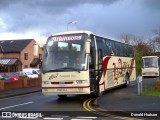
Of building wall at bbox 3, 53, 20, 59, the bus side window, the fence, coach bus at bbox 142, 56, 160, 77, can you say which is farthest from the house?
the bus side window

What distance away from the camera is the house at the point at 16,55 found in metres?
82.0

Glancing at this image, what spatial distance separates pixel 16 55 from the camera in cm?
8538

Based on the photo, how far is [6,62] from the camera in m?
81.9

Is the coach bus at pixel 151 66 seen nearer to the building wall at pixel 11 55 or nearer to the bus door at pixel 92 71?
the bus door at pixel 92 71

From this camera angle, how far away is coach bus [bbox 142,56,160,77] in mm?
47125

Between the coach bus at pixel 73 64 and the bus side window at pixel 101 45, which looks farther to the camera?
the bus side window at pixel 101 45

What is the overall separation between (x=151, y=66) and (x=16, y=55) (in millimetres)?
45021

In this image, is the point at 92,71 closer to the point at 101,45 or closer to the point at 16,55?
the point at 101,45

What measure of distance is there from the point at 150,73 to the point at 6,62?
43.0 m

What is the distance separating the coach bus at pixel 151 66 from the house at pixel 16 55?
38.3 metres

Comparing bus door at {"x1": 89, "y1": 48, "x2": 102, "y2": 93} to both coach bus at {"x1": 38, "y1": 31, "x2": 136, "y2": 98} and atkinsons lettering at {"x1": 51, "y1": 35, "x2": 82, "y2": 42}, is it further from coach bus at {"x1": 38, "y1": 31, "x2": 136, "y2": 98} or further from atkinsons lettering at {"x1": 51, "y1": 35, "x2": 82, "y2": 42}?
atkinsons lettering at {"x1": 51, "y1": 35, "x2": 82, "y2": 42}

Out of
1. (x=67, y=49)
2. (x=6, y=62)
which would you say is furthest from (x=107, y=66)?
(x=6, y=62)

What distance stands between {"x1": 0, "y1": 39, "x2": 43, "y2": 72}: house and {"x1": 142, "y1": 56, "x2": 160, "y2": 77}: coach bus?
38.3 metres

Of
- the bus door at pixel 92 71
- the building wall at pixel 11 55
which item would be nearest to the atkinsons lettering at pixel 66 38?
the bus door at pixel 92 71
